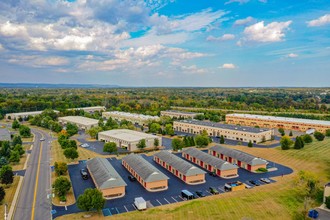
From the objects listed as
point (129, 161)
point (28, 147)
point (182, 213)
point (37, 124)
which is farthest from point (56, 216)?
point (37, 124)

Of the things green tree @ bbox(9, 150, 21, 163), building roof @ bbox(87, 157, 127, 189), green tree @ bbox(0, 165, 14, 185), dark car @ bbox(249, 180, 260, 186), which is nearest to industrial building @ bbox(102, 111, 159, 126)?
green tree @ bbox(9, 150, 21, 163)

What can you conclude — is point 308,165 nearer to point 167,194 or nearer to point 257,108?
point 167,194

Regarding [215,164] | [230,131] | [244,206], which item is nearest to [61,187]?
[244,206]

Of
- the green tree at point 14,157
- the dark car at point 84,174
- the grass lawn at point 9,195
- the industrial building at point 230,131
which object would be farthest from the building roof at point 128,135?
the grass lawn at point 9,195

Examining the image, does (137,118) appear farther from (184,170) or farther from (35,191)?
(35,191)

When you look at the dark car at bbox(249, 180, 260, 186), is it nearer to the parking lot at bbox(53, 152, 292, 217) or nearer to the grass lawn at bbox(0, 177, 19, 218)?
the parking lot at bbox(53, 152, 292, 217)
